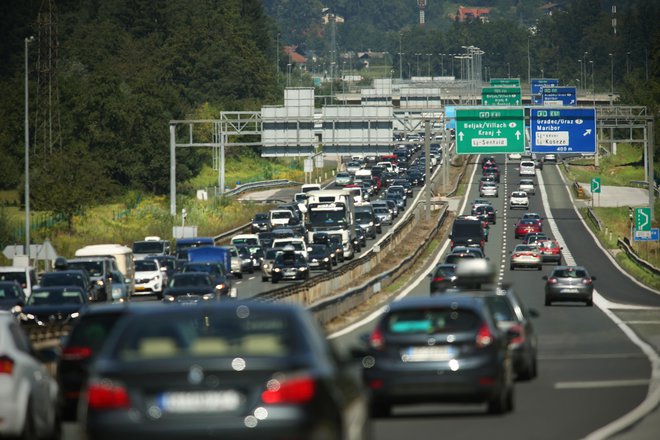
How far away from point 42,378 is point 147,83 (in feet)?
352

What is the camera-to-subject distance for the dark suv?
75.3 meters

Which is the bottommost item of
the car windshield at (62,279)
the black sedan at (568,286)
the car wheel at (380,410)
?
the car wheel at (380,410)

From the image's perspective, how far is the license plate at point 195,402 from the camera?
33.4 ft

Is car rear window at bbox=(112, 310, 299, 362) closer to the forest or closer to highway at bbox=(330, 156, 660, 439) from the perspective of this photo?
highway at bbox=(330, 156, 660, 439)

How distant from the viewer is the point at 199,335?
427 inches

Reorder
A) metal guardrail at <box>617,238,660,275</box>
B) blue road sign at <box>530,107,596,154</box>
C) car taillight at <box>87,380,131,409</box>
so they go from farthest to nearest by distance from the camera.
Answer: blue road sign at <box>530,107,596,154</box> < metal guardrail at <box>617,238,660,275</box> < car taillight at <box>87,380,131,409</box>

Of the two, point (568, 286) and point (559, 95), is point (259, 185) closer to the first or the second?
point (559, 95)

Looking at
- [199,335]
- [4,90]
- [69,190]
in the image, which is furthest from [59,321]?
[4,90]

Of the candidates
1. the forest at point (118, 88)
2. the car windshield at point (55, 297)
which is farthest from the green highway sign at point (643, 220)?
the car windshield at point (55, 297)

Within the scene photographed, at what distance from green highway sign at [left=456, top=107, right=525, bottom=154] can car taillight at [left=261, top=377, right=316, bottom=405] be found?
77.0 metres

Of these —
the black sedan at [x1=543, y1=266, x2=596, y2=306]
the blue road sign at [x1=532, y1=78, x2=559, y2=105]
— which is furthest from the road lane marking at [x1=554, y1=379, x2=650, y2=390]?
the blue road sign at [x1=532, y1=78, x2=559, y2=105]

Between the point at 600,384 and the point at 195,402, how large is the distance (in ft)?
49.0

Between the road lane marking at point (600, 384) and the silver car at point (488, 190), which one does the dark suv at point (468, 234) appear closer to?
the silver car at point (488, 190)

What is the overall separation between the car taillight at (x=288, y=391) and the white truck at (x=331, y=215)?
63007mm
